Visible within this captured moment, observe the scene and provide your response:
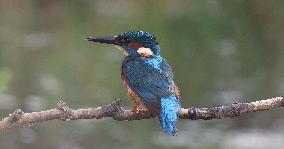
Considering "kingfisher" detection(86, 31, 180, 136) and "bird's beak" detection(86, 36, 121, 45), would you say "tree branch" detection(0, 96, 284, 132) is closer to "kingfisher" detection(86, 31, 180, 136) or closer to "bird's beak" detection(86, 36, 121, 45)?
"kingfisher" detection(86, 31, 180, 136)

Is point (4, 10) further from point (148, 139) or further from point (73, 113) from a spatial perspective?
point (73, 113)

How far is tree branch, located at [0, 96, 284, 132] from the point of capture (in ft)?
10.4

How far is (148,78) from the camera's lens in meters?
3.75

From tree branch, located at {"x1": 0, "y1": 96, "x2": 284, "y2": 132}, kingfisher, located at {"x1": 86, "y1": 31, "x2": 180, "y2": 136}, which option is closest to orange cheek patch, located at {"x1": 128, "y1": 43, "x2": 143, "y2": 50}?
kingfisher, located at {"x1": 86, "y1": 31, "x2": 180, "y2": 136}

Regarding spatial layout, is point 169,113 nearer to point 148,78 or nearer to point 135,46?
point 148,78

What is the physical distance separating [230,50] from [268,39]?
2.21ft

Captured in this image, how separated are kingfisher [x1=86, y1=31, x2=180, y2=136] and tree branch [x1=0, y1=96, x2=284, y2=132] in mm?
73

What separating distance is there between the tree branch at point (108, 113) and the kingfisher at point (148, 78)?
7cm

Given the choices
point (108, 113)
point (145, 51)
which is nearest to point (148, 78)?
point (145, 51)

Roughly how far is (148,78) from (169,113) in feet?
1.02

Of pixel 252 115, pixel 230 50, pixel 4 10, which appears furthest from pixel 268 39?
pixel 4 10

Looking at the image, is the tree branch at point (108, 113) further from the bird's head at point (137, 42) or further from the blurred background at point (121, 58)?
the blurred background at point (121, 58)

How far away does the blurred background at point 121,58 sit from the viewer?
7.58 m

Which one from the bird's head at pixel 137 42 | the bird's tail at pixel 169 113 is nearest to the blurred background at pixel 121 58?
the bird's head at pixel 137 42
